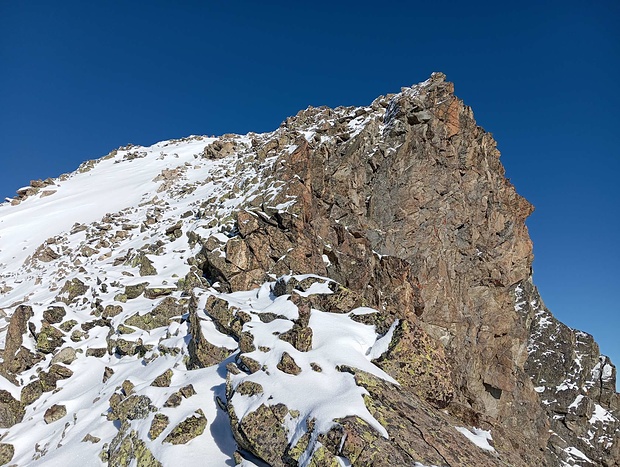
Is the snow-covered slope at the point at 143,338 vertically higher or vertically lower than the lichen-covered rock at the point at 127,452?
higher

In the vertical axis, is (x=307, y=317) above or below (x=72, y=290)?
above

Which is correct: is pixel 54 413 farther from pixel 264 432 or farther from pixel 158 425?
pixel 264 432

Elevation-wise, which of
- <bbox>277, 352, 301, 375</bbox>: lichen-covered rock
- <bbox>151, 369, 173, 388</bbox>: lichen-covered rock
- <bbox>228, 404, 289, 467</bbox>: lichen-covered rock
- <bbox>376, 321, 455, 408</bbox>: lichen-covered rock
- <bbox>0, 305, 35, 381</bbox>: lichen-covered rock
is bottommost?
<bbox>0, 305, 35, 381</bbox>: lichen-covered rock

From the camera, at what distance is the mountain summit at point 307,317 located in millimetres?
9656

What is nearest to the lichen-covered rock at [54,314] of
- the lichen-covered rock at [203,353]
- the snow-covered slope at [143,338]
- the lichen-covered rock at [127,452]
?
the snow-covered slope at [143,338]

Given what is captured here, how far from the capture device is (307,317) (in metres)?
12.3

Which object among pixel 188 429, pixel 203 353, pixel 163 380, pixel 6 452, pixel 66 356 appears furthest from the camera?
pixel 66 356

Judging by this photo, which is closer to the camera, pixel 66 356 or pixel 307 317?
pixel 307 317

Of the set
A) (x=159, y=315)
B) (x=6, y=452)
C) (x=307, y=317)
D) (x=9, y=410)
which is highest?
(x=307, y=317)

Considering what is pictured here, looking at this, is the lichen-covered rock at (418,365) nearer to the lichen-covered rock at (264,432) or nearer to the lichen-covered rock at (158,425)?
the lichen-covered rock at (264,432)

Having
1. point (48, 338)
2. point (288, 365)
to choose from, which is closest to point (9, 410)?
point (48, 338)

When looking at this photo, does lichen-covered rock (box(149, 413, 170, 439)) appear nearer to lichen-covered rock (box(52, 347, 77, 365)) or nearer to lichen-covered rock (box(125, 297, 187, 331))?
lichen-covered rock (box(125, 297, 187, 331))

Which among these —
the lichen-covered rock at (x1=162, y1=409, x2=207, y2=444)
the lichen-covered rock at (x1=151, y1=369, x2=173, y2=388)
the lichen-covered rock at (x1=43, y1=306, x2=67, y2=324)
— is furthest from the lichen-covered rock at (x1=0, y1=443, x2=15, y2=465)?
the lichen-covered rock at (x1=162, y1=409, x2=207, y2=444)

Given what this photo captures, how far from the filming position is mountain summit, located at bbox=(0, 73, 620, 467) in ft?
31.7
